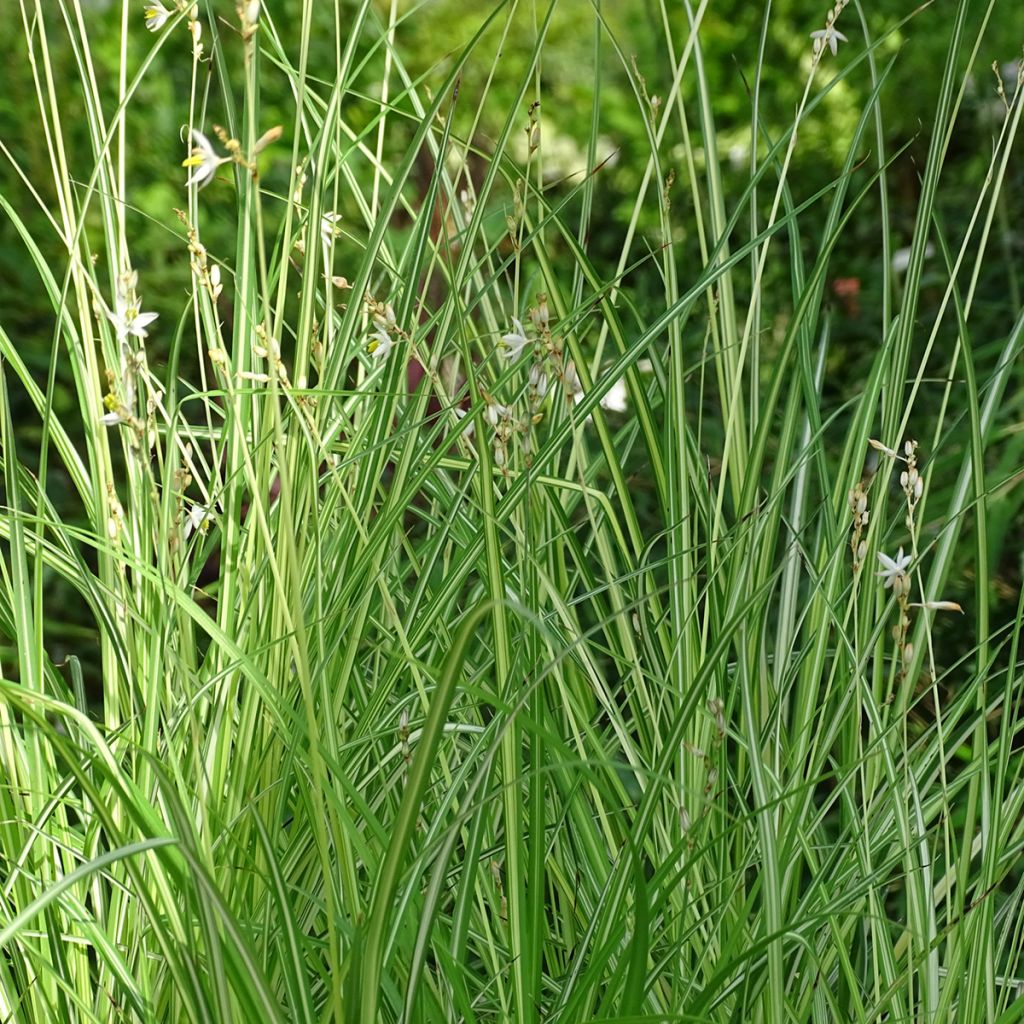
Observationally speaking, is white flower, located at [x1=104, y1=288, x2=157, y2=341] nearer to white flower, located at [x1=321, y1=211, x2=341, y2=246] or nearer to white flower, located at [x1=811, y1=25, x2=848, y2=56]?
white flower, located at [x1=321, y1=211, x2=341, y2=246]

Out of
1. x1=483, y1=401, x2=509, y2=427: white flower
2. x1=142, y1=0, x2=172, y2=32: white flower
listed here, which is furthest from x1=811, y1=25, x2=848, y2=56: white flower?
x1=142, y1=0, x2=172, y2=32: white flower

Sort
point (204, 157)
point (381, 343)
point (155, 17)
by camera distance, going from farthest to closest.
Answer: point (381, 343) → point (155, 17) → point (204, 157)

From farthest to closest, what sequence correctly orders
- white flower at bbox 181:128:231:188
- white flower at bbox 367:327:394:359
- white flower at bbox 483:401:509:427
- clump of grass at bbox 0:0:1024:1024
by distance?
white flower at bbox 367:327:394:359, white flower at bbox 483:401:509:427, clump of grass at bbox 0:0:1024:1024, white flower at bbox 181:128:231:188

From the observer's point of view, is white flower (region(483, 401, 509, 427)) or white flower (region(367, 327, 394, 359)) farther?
→ white flower (region(367, 327, 394, 359))

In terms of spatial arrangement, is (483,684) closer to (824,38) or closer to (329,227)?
(329,227)

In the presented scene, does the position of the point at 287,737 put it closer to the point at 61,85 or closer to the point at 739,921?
the point at 739,921

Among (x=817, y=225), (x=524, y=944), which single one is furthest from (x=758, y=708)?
(x=817, y=225)

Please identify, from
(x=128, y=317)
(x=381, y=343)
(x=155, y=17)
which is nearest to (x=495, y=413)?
(x=381, y=343)

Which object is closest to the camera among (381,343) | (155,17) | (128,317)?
(128,317)
